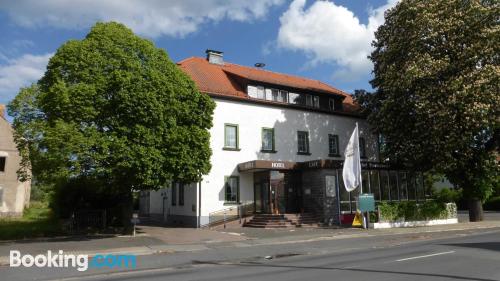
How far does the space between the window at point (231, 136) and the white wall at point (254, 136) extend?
0.28 m

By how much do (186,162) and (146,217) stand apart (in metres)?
17.0

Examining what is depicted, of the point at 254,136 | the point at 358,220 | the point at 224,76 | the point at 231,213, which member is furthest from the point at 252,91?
the point at 358,220

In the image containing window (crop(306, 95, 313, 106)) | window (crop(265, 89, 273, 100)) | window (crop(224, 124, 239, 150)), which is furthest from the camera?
window (crop(306, 95, 313, 106))

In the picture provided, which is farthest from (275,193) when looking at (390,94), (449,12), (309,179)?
(449,12)

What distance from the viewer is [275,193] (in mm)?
25906

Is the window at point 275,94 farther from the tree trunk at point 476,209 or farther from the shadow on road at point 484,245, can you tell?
the shadow on road at point 484,245

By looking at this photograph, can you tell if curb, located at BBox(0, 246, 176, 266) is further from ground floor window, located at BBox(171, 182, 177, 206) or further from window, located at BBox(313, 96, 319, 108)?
window, located at BBox(313, 96, 319, 108)

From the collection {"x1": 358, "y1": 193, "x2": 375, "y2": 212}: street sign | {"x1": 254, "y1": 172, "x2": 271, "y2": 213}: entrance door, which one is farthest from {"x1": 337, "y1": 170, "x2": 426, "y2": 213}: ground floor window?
{"x1": 254, "y1": 172, "x2": 271, "y2": 213}: entrance door

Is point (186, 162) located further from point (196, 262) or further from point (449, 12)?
point (449, 12)

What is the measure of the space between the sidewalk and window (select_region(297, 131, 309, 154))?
7761 millimetres

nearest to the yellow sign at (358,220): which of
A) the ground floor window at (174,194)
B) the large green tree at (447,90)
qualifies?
the large green tree at (447,90)

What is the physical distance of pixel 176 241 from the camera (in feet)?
60.6

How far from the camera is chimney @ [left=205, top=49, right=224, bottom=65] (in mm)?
31828

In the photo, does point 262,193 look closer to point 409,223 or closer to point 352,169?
point 352,169
